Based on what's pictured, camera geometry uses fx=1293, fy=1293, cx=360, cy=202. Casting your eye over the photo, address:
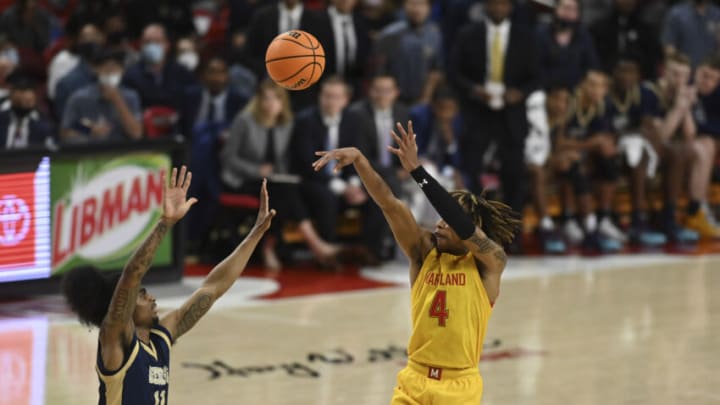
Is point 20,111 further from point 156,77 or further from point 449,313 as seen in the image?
A: point 449,313

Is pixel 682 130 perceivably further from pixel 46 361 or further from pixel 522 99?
pixel 46 361

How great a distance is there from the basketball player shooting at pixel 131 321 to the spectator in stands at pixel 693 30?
41.8ft

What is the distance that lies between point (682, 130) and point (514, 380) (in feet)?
25.8

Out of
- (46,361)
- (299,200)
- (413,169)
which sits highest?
(413,169)

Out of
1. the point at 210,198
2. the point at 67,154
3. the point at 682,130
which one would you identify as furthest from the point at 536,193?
the point at 67,154

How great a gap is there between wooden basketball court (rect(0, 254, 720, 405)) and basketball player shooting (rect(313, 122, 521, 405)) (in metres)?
2.30

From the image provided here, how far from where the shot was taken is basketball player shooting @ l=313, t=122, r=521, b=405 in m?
6.00

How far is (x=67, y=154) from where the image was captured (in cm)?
1125

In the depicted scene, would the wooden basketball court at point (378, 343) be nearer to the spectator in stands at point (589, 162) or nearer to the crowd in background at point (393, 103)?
the crowd in background at point (393, 103)

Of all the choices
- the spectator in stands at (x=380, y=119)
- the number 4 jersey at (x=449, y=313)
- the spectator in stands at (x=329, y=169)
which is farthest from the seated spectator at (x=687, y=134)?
the number 4 jersey at (x=449, y=313)

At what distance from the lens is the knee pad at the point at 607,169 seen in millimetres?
15164

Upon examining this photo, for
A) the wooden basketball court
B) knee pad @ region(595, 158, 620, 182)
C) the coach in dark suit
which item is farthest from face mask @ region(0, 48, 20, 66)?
knee pad @ region(595, 158, 620, 182)

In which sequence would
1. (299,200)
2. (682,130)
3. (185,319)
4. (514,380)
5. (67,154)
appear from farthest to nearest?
(682,130) → (299,200) → (67,154) → (514,380) → (185,319)

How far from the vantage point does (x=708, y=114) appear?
53.1 ft
